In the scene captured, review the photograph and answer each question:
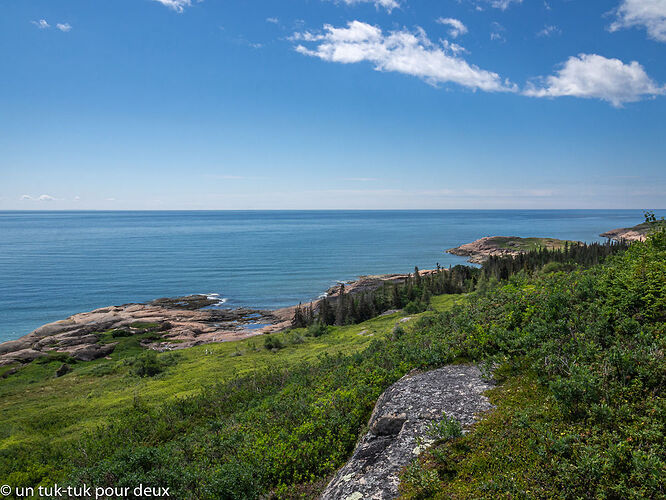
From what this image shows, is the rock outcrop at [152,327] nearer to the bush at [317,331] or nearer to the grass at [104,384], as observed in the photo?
the grass at [104,384]

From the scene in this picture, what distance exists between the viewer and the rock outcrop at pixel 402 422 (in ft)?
24.8

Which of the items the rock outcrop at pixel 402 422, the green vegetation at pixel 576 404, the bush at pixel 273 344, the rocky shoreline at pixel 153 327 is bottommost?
the rocky shoreline at pixel 153 327

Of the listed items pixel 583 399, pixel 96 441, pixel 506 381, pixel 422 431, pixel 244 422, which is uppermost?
pixel 583 399

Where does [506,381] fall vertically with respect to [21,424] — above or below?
above

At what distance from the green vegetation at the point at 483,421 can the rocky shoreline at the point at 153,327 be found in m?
37.6

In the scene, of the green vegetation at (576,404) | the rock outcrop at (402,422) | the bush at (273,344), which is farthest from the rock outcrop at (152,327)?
the green vegetation at (576,404)

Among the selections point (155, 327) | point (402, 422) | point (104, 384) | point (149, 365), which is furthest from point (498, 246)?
point (402, 422)

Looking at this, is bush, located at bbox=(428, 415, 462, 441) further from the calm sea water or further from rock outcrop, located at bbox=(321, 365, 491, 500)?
the calm sea water

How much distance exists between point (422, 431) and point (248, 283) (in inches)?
→ 3840

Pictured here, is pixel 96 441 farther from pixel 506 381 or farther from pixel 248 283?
pixel 248 283

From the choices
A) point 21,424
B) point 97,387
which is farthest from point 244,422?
point 97,387

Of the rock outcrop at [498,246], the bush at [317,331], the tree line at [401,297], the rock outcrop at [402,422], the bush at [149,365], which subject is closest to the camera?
the rock outcrop at [402,422]

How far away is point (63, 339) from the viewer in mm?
59406

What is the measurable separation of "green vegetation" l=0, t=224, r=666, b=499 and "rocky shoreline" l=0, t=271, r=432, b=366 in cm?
3757
